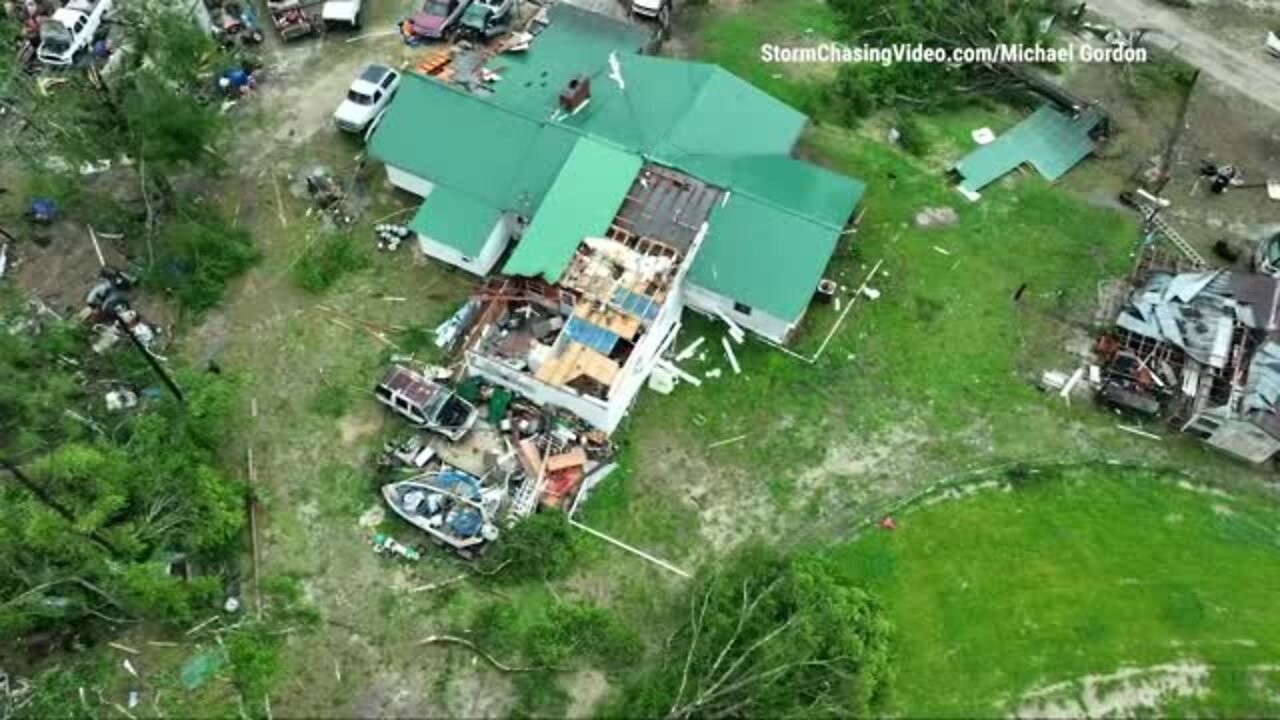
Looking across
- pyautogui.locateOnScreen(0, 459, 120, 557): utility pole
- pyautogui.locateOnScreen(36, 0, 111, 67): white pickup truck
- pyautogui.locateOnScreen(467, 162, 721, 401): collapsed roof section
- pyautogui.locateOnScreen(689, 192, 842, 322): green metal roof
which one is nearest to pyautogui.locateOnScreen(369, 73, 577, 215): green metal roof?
pyautogui.locateOnScreen(467, 162, 721, 401): collapsed roof section

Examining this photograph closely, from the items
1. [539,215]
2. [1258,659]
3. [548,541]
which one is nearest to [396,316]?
[539,215]

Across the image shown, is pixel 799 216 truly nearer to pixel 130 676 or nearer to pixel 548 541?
pixel 548 541

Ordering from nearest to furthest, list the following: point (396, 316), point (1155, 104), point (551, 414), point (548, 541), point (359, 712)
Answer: point (359, 712) → point (548, 541) → point (551, 414) → point (396, 316) → point (1155, 104)

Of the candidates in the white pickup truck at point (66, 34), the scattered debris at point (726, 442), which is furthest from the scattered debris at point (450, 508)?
the white pickup truck at point (66, 34)

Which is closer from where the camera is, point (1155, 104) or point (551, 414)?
point (551, 414)

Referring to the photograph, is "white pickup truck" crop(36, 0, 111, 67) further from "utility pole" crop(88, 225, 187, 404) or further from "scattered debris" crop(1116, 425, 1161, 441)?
"scattered debris" crop(1116, 425, 1161, 441)

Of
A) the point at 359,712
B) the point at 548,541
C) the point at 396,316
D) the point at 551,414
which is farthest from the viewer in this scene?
the point at 396,316

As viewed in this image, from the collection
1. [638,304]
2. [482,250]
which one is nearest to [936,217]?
[638,304]

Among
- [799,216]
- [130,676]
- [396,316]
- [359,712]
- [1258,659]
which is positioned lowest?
[130,676]
